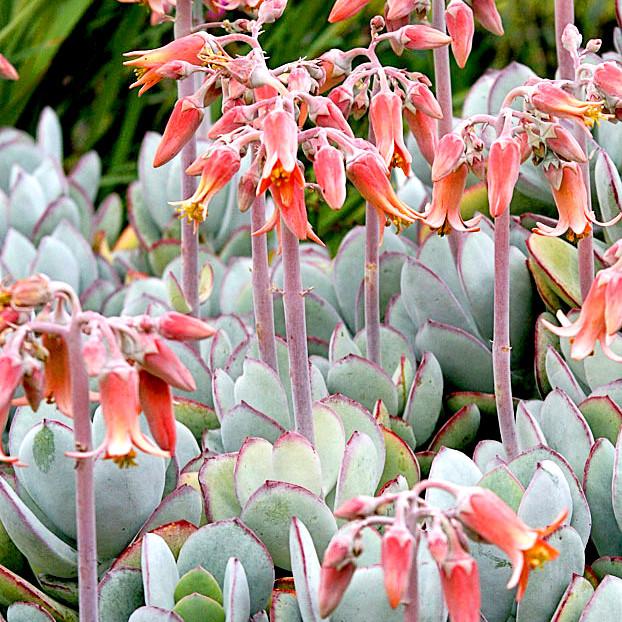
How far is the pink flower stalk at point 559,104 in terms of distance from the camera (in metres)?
1.15

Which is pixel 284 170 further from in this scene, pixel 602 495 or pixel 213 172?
pixel 602 495

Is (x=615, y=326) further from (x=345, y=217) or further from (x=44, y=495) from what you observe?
(x=345, y=217)

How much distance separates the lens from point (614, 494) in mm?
1201

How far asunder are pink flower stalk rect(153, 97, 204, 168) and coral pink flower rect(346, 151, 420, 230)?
25 cm

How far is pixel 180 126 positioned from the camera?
51.4 inches

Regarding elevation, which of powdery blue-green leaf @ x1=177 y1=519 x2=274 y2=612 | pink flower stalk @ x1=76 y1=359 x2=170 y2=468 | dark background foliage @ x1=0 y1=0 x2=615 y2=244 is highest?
pink flower stalk @ x1=76 y1=359 x2=170 y2=468

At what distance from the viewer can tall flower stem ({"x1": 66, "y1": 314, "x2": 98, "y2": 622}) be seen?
898 millimetres

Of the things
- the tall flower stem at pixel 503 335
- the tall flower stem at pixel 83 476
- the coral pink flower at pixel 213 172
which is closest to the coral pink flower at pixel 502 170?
the tall flower stem at pixel 503 335

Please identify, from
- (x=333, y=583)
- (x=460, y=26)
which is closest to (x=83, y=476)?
(x=333, y=583)

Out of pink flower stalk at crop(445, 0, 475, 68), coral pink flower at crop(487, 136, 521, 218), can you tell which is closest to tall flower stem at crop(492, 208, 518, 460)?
coral pink flower at crop(487, 136, 521, 218)

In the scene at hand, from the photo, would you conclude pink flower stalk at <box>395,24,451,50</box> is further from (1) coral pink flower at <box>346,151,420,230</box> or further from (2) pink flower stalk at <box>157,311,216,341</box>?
(2) pink flower stalk at <box>157,311,216,341</box>

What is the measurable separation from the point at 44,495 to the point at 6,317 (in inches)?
14.9

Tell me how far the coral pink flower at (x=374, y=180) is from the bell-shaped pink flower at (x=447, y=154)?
3.2 inches

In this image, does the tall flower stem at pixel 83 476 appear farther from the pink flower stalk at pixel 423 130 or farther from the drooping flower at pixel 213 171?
the pink flower stalk at pixel 423 130
